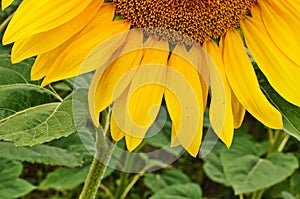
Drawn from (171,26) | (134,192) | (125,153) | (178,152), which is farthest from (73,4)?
(134,192)

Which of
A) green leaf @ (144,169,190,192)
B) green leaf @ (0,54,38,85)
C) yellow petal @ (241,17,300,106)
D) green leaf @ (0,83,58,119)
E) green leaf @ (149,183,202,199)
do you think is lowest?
green leaf @ (144,169,190,192)

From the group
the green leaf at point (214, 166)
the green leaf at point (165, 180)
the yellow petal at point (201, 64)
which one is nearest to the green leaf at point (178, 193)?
the green leaf at point (214, 166)

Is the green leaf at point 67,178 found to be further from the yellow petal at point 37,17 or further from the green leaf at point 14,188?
the yellow petal at point 37,17

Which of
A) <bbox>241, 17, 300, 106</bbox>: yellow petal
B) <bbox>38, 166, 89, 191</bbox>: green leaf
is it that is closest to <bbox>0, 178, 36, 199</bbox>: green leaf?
<bbox>38, 166, 89, 191</bbox>: green leaf

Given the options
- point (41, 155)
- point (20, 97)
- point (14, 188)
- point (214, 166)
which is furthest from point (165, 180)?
point (20, 97)

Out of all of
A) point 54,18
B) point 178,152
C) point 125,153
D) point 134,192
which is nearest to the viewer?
point 54,18

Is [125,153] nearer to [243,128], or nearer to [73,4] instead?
[243,128]

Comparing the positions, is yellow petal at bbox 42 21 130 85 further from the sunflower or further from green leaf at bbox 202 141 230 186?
green leaf at bbox 202 141 230 186

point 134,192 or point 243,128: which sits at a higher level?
point 243,128
